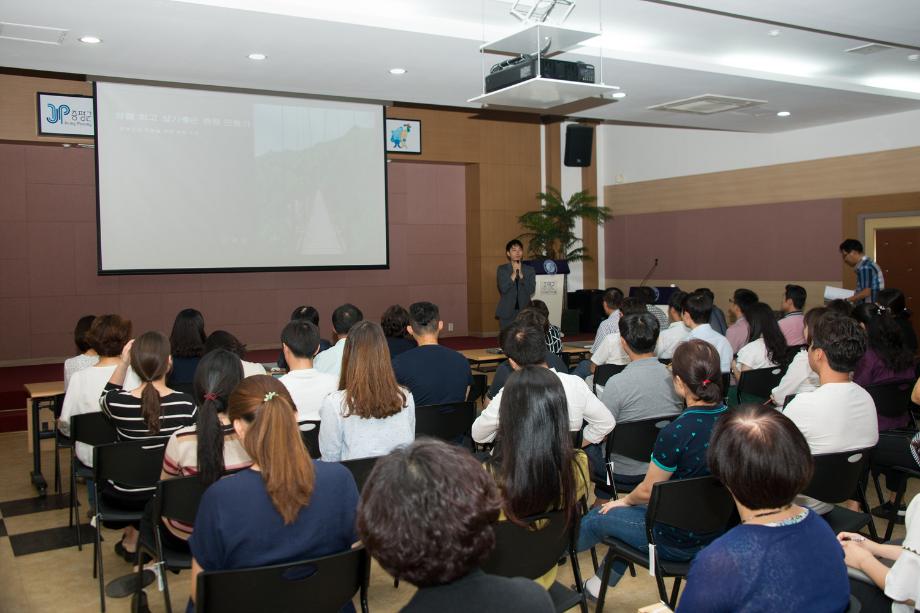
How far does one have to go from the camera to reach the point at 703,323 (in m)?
5.37

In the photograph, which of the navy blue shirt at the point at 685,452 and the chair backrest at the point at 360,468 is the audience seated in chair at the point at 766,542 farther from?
the chair backrest at the point at 360,468

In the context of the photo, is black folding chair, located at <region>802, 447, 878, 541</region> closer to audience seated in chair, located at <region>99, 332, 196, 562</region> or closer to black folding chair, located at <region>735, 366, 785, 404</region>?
black folding chair, located at <region>735, 366, 785, 404</region>

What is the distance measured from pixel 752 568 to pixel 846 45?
20.7 feet

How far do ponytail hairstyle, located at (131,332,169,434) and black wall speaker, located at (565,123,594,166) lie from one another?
30.0ft

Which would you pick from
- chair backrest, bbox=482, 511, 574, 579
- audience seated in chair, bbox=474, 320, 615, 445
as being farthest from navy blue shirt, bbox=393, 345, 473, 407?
chair backrest, bbox=482, 511, 574, 579

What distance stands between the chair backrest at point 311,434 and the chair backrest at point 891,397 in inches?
116

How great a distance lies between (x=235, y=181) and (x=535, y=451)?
7.51 meters

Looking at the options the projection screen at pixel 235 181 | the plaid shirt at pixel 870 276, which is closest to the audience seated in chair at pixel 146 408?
the projection screen at pixel 235 181

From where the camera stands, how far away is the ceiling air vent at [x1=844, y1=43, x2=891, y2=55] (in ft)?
21.7

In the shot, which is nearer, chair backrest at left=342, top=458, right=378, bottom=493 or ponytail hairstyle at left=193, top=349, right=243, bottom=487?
ponytail hairstyle at left=193, top=349, right=243, bottom=487

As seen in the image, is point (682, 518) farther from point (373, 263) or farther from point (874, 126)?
point (874, 126)

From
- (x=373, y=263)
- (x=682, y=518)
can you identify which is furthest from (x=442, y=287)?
(x=682, y=518)

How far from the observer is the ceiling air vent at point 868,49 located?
6.61 m

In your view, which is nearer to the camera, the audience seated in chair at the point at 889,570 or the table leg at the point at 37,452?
the audience seated in chair at the point at 889,570
